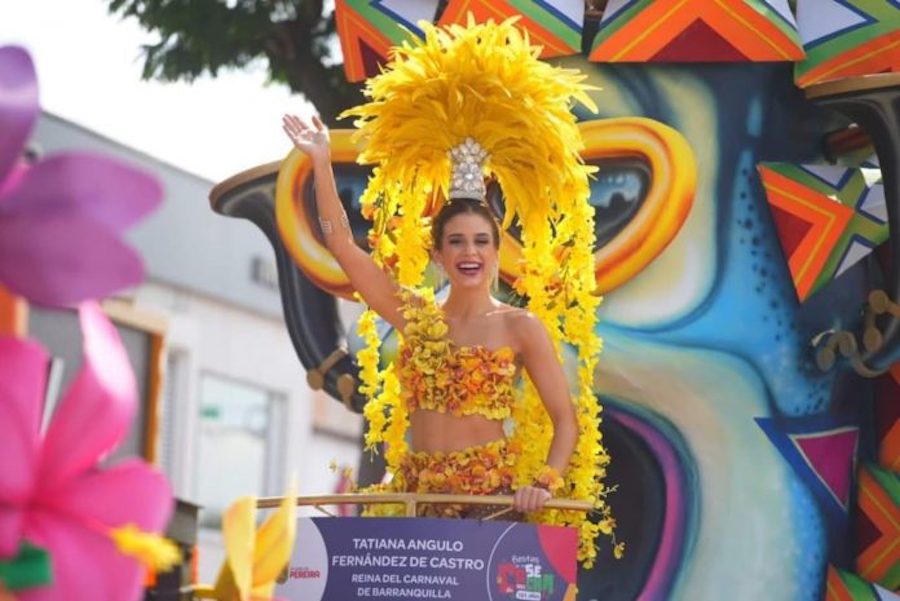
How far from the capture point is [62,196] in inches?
89.7

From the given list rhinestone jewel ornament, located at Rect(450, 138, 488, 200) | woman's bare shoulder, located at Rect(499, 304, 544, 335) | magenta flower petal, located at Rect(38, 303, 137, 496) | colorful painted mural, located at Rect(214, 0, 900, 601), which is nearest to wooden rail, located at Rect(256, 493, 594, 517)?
woman's bare shoulder, located at Rect(499, 304, 544, 335)

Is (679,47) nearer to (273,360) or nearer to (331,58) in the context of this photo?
(331,58)

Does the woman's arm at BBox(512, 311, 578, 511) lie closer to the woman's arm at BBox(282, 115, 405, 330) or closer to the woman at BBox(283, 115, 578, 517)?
the woman at BBox(283, 115, 578, 517)

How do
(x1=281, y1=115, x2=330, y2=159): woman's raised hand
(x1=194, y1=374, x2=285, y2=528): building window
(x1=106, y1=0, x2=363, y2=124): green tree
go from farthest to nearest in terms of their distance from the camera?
(x1=194, y1=374, x2=285, y2=528): building window → (x1=106, y1=0, x2=363, y2=124): green tree → (x1=281, y1=115, x2=330, y2=159): woman's raised hand

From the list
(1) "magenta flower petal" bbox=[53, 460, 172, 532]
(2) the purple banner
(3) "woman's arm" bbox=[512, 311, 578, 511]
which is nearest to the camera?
(1) "magenta flower petal" bbox=[53, 460, 172, 532]

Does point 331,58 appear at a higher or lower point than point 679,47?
higher

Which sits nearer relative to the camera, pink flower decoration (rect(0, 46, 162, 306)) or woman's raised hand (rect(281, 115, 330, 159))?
pink flower decoration (rect(0, 46, 162, 306))

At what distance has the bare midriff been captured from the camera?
5.51 meters

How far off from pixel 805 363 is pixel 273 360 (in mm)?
18230

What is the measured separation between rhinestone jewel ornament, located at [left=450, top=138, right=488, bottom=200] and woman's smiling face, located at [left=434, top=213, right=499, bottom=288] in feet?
0.52

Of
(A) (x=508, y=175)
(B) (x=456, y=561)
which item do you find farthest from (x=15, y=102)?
(A) (x=508, y=175)

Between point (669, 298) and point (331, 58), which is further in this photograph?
point (331, 58)

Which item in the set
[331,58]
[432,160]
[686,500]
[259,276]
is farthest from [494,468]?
[259,276]

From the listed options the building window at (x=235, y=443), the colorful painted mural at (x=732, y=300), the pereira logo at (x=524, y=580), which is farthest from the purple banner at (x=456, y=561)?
the building window at (x=235, y=443)
